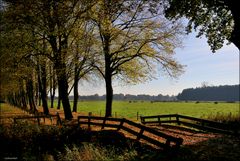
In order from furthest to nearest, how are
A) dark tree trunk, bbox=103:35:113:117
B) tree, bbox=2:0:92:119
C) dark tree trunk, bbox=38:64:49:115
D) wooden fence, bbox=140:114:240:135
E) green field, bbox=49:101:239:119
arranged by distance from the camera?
green field, bbox=49:101:239:119 → dark tree trunk, bbox=38:64:49:115 → dark tree trunk, bbox=103:35:113:117 → tree, bbox=2:0:92:119 → wooden fence, bbox=140:114:240:135

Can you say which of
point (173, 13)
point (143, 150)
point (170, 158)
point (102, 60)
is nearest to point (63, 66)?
point (102, 60)

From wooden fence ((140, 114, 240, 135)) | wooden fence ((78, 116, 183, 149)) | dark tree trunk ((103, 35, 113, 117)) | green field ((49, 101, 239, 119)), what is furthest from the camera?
green field ((49, 101, 239, 119))

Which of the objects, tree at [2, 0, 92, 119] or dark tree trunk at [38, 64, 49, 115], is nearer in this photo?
tree at [2, 0, 92, 119]

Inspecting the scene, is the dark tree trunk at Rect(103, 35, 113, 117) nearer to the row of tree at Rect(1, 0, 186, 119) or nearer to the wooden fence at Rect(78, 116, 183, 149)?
the row of tree at Rect(1, 0, 186, 119)

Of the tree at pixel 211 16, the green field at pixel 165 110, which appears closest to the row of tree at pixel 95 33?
the tree at pixel 211 16

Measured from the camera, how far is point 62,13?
24.4 metres

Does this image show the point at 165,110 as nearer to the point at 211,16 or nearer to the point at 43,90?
the point at 43,90

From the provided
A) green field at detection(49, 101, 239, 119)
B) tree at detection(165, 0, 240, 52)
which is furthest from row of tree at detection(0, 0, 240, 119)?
green field at detection(49, 101, 239, 119)

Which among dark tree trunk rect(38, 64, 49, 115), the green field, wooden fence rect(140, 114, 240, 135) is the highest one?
dark tree trunk rect(38, 64, 49, 115)

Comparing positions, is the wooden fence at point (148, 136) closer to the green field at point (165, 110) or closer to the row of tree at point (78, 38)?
the row of tree at point (78, 38)

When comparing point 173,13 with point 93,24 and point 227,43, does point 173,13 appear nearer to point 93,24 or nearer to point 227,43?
point 227,43

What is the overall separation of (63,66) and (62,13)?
261 inches

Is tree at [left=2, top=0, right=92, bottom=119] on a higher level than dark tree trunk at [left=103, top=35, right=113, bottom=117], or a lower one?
higher

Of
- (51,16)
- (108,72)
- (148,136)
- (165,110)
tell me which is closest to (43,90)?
(108,72)
